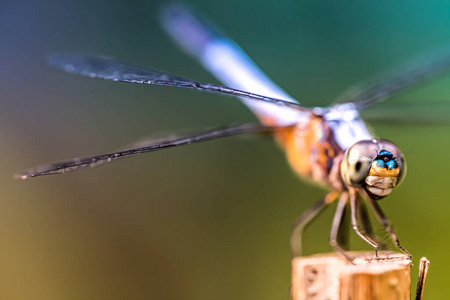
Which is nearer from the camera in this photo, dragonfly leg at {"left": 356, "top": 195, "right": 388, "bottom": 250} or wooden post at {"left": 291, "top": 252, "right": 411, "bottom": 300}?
wooden post at {"left": 291, "top": 252, "right": 411, "bottom": 300}

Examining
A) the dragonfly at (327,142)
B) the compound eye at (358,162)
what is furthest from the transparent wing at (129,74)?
the compound eye at (358,162)

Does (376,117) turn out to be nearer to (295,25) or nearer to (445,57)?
(445,57)

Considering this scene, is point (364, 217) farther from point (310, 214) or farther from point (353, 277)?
point (353, 277)

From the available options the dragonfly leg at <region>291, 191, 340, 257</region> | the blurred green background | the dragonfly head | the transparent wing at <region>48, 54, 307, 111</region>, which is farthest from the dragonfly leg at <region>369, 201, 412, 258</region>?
the blurred green background

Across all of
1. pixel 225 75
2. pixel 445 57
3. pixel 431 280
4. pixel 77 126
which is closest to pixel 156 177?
pixel 77 126

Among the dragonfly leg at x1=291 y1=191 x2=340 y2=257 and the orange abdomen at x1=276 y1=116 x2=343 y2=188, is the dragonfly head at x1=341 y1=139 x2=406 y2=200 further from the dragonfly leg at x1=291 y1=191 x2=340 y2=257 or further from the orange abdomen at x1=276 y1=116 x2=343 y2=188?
the dragonfly leg at x1=291 y1=191 x2=340 y2=257

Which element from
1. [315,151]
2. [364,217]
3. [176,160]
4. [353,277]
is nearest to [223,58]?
[176,160]
